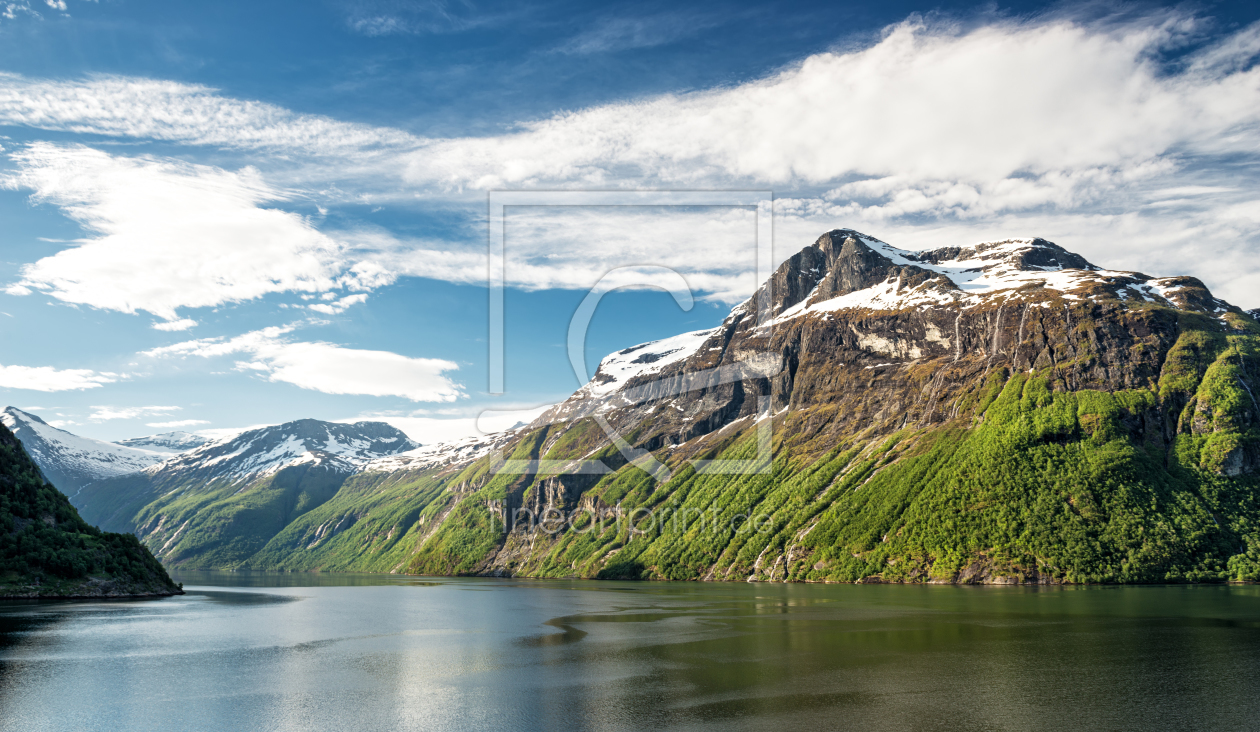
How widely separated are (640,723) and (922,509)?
184m

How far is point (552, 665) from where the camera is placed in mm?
54438

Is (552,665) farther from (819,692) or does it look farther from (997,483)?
(997,483)

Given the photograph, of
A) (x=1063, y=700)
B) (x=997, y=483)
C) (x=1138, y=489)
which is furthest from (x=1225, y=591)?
(x=1063, y=700)

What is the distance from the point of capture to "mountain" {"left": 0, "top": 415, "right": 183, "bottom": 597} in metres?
103

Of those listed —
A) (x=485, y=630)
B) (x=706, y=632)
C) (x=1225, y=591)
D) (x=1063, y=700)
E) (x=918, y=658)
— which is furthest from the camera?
(x=1225, y=591)

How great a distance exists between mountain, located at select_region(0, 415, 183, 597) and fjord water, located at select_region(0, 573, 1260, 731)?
615 inches

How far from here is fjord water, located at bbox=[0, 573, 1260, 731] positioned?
124 ft

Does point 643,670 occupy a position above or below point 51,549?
above

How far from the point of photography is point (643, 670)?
169 feet

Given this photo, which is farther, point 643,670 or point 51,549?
point 51,549

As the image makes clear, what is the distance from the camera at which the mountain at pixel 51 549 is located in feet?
339

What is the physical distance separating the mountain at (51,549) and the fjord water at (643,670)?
1563 cm

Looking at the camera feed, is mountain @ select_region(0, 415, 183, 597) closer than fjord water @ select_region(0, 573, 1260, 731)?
No

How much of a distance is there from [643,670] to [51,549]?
344 ft
